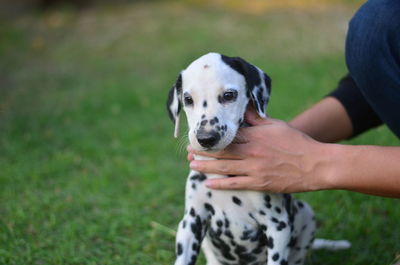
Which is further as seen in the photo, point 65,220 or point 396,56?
point 65,220

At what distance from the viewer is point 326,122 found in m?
3.63

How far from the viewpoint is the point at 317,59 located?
9055 mm

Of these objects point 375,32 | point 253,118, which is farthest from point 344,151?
point 375,32

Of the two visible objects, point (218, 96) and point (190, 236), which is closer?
point (218, 96)

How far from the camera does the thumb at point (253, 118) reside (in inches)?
115

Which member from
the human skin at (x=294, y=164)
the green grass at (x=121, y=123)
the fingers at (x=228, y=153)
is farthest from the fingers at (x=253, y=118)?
the green grass at (x=121, y=123)

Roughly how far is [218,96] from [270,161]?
486 mm

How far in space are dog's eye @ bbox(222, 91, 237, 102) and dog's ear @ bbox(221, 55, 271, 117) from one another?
111mm

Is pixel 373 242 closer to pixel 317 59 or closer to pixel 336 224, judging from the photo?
pixel 336 224

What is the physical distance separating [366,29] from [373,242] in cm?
170

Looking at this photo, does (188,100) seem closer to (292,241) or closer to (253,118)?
(253,118)

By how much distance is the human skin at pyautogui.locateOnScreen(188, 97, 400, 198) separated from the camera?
2713 millimetres

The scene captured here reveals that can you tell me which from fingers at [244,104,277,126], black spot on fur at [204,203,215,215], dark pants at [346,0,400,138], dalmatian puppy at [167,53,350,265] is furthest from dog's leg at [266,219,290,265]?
dark pants at [346,0,400,138]

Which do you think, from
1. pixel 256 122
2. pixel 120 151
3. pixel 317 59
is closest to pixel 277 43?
pixel 317 59
